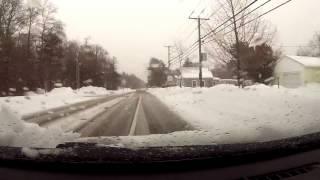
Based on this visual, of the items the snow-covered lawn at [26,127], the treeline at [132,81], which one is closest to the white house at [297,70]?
the treeline at [132,81]

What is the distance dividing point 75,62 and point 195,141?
159 centimetres

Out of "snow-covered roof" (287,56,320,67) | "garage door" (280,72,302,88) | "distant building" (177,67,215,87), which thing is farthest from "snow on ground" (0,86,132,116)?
"snow-covered roof" (287,56,320,67)

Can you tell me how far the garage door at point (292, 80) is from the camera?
4816mm

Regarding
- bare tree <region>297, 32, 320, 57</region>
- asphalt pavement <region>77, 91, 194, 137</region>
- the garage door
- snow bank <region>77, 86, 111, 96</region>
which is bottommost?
asphalt pavement <region>77, 91, 194, 137</region>

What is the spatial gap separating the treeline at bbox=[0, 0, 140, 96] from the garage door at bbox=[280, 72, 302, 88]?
92.4 inches

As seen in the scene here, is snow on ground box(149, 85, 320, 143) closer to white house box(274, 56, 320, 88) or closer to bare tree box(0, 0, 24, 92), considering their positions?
white house box(274, 56, 320, 88)

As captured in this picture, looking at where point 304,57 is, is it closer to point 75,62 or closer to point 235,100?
point 235,100

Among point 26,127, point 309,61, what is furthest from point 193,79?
point 26,127

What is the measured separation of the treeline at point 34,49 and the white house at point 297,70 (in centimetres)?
235

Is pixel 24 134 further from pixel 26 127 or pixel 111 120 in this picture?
pixel 111 120

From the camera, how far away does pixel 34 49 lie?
3.35 metres

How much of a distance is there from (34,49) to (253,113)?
84.9 inches

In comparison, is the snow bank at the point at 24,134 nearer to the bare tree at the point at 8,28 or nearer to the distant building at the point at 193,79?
the bare tree at the point at 8,28

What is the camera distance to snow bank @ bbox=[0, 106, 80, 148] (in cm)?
298
